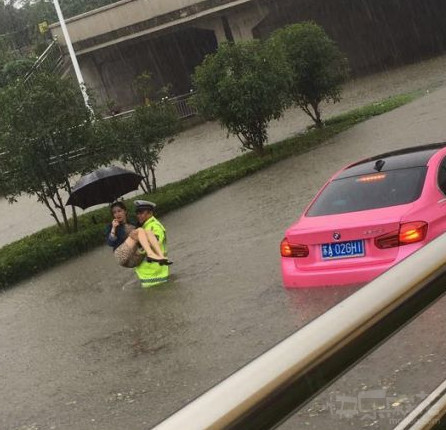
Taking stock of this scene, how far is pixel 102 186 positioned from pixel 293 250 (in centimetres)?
598

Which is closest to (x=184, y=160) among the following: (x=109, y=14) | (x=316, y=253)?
(x=109, y=14)

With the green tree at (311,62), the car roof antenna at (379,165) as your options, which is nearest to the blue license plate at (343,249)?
the car roof antenna at (379,165)

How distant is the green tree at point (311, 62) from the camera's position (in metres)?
24.2

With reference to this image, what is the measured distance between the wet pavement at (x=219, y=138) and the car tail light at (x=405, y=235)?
48.5 feet

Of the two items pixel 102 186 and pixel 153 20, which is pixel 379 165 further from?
pixel 153 20

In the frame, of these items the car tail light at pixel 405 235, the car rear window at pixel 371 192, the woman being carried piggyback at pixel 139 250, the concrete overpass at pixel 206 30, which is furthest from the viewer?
the concrete overpass at pixel 206 30

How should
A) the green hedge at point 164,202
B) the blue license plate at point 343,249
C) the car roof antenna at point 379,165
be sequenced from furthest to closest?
the green hedge at point 164,202 → the car roof antenna at point 379,165 → the blue license plate at point 343,249

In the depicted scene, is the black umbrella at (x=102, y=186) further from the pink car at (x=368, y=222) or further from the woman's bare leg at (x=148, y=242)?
the pink car at (x=368, y=222)

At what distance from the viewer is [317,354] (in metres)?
1.28

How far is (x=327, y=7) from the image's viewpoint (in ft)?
135

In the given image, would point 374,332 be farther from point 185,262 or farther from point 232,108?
point 232,108

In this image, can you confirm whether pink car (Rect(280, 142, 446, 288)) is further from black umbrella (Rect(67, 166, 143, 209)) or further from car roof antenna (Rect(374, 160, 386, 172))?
black umbrella (Rect(67, 166, 143, 209))

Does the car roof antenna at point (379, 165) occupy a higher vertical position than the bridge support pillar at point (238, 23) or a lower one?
lower

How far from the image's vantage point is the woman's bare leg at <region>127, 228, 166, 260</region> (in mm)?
11125
